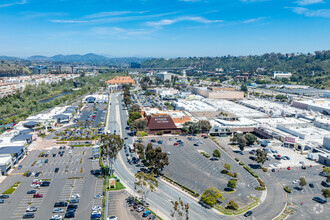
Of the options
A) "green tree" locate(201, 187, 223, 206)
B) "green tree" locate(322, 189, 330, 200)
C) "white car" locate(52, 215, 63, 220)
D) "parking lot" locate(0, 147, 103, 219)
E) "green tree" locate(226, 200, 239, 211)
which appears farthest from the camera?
"green tree" locate(322, 189, 330, 200)

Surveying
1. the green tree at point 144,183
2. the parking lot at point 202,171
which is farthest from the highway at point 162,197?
the parking lot at point 202,171

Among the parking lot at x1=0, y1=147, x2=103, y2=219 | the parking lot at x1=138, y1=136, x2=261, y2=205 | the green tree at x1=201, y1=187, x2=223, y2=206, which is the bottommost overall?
the parking lot at x1=138, y1=136, x2=261, y2=205

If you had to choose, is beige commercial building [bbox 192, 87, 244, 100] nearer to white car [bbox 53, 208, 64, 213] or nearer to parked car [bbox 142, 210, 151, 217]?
parked car [bbox 142, 210, 151, 217]

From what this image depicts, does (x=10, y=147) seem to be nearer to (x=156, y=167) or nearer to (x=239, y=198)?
(x=156, y=167)

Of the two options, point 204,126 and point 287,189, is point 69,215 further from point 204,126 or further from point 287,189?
point 204,126

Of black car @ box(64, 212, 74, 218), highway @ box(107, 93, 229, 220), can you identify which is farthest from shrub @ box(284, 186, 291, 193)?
black car @ box(64, 212, 74, 218)

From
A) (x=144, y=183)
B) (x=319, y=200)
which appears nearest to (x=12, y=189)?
(x=144, y=183)

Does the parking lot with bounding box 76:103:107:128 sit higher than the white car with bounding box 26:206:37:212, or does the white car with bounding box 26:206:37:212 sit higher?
the parking lot with bounding box 76:103:107:128

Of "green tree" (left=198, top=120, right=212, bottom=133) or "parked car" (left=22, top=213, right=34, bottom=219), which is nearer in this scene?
"parked car" (left=22, top=213, right=34, bottom=219)
